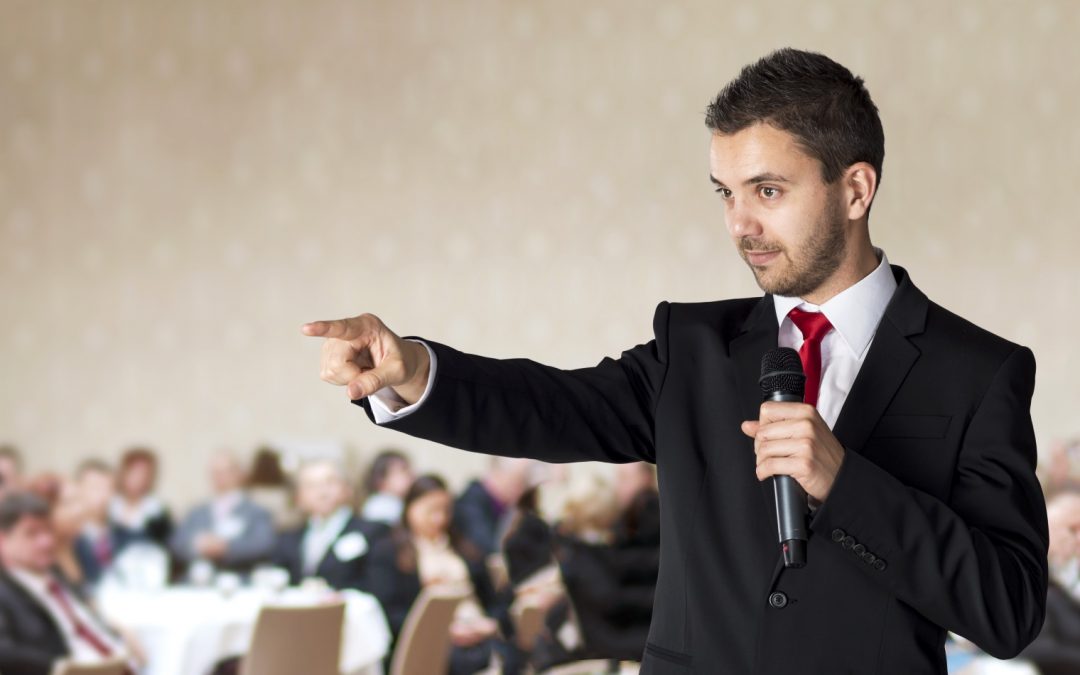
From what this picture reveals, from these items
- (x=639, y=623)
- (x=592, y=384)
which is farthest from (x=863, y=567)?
(x=639, y=623)

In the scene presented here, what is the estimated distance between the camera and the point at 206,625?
4.86m

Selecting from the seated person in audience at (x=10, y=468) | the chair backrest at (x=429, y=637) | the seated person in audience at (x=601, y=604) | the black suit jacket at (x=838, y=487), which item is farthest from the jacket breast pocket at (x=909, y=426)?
the seated person in audience at (x=10, y=468)

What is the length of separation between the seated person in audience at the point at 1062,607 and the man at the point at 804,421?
4872mm

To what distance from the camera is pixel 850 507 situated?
50.4 inches

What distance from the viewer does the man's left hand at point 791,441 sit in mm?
1227

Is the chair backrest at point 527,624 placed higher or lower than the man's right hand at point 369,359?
lower

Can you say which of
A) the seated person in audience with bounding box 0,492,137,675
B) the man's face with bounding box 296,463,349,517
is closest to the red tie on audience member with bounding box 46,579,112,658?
the seated person in audience with bounding box 0,492,137,675

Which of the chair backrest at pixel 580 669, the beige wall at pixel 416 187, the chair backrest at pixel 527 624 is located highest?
the beige wall at pixel 416 187

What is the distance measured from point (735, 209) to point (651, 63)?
6519mm

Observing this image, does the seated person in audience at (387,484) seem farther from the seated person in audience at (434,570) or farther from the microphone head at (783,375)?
the microphone head at (783,375)

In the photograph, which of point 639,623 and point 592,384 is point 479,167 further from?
point 592,384

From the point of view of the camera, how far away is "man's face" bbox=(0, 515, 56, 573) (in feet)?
15.2

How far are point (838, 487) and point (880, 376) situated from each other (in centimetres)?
21

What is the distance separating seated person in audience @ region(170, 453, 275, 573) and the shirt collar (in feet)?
20.7
